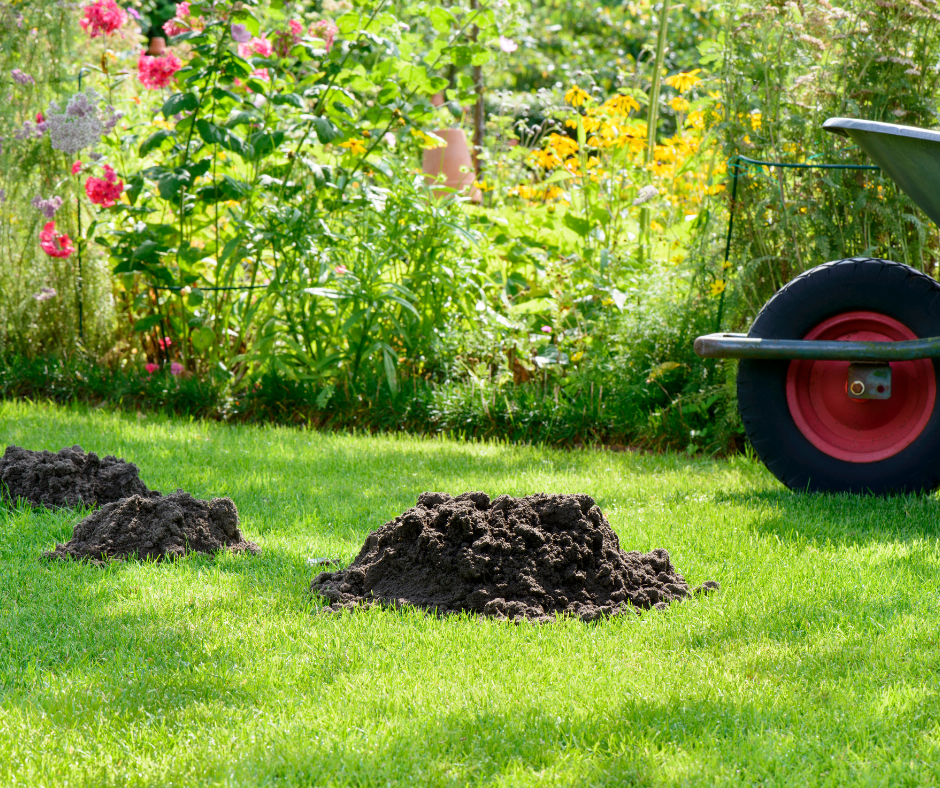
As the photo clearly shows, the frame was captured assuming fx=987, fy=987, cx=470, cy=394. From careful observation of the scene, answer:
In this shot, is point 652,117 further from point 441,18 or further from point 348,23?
point 348,23

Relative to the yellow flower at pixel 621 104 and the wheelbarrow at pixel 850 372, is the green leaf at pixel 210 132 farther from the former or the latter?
the wheelbarrow at pixel 850 372

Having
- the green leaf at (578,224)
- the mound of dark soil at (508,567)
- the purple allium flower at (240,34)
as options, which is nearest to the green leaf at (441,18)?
the purple allium flower at (240,34)

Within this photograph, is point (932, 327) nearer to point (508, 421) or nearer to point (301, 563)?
point (508, 421)

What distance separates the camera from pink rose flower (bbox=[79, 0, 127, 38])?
5.82 meters

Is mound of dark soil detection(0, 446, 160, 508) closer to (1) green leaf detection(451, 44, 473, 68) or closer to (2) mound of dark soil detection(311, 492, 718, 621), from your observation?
(2) mound of dark soil detection(311, 492, 718, 621)

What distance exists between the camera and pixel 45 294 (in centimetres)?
584

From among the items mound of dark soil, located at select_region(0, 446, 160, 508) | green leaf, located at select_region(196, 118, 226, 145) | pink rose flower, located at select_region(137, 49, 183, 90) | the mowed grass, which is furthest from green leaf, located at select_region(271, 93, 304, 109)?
the mowed grass

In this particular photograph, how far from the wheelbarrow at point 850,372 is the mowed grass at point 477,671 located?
252mm

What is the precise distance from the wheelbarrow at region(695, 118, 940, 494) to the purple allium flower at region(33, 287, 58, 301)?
3876 millimetres

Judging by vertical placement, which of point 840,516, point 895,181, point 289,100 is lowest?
point 840,516

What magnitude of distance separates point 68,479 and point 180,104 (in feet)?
7.62

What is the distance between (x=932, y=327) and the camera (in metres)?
3.82

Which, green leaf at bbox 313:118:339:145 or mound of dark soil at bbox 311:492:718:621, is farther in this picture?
green leaf at bbox 313:118:339:145

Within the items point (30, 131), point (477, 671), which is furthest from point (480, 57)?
point (477, 671)
